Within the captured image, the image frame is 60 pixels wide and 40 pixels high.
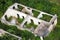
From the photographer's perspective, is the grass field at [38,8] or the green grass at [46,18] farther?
the green grass at [46,18]

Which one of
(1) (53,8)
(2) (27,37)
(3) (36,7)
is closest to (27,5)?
(3) (36,7)

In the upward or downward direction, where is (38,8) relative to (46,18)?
upward

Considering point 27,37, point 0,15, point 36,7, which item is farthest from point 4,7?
point 27,37

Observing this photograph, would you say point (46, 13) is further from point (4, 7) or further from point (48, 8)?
point (4, 7)

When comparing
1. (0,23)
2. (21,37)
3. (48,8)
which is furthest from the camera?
(48,8)

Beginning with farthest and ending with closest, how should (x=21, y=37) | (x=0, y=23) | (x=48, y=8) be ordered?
(x=48, y=8)
(x=0, y=23)
(x=21, y=37)

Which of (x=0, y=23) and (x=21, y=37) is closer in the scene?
(x=21, y=37)

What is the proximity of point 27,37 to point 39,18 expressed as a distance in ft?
8.93

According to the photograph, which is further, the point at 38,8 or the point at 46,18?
→ the point at 38,8

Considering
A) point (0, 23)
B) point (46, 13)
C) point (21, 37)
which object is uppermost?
point (46, 13)

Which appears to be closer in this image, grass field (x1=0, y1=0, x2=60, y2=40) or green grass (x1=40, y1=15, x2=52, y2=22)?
grass field (x1=0, y1=0, x2=60, y2=40)

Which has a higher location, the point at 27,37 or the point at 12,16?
the point at 12,16

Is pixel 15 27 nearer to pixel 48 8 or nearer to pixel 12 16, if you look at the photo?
pixel 12 16

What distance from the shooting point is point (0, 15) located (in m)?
22.9
